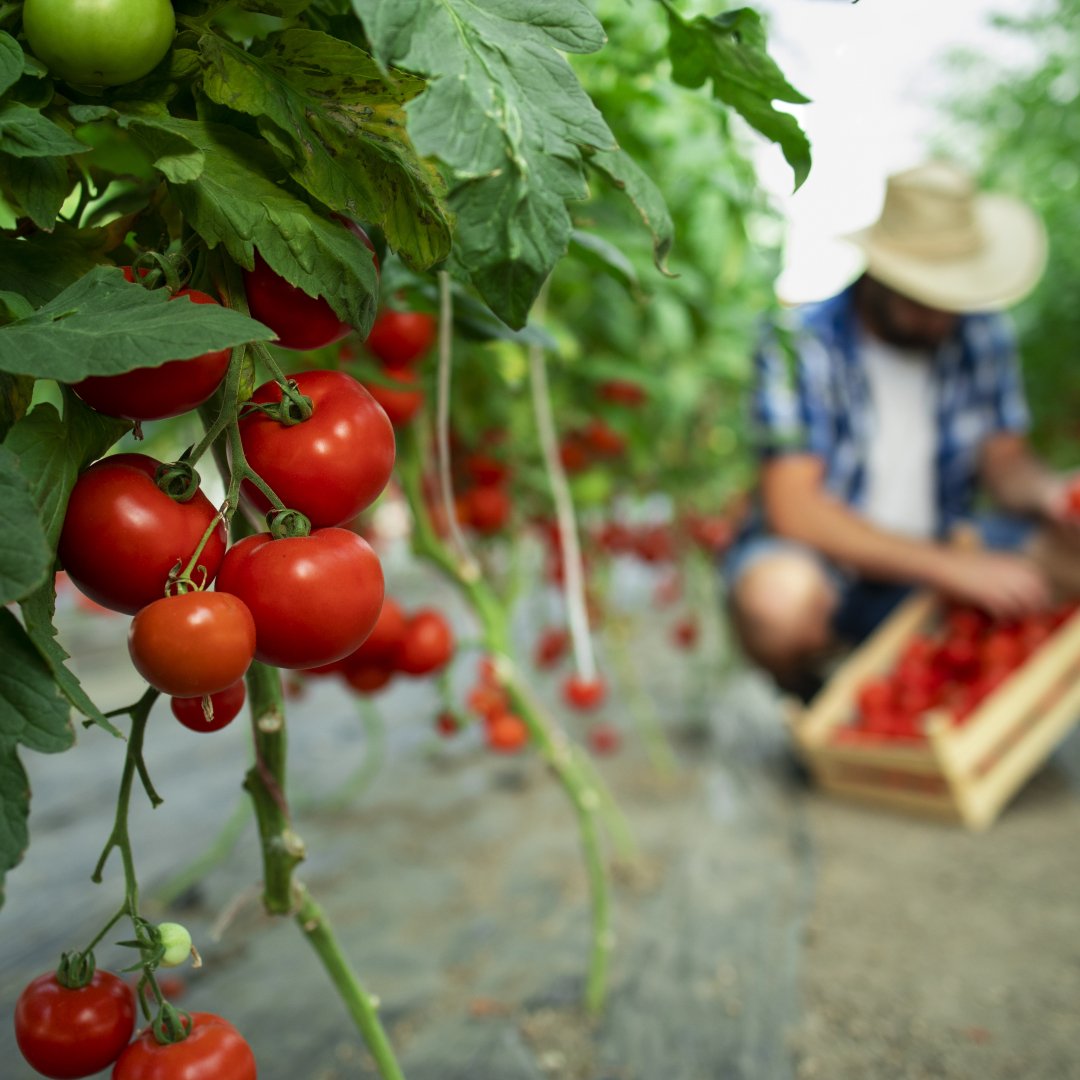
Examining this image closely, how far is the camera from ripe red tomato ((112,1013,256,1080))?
42 centimetres

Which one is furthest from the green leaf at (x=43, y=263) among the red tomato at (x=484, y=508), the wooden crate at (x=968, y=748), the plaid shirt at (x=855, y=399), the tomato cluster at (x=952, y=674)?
the plaid shirt at (x=855, y=399)

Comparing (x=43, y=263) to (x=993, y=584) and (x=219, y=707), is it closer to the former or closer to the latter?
(x=219, y=707)

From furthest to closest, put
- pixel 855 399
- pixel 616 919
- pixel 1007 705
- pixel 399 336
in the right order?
pixel 855 399, pixel 1007 705, pixel 616 919, pixel 399 336

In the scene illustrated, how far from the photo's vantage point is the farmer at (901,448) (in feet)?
7.02

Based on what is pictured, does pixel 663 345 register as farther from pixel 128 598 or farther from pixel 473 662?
pixel 473 662

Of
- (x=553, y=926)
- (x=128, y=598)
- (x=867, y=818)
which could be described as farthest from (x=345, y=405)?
(x=867, y=818)

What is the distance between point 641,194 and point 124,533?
28 cm

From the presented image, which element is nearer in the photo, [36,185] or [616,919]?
[36,185]

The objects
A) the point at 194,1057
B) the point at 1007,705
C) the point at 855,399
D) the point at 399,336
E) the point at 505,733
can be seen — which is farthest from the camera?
the point at 855,399

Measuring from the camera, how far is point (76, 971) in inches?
17.5

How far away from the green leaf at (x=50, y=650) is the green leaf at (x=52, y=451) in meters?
0.03

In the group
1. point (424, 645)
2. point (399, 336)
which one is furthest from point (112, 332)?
point (424, 645)

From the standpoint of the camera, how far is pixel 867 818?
180cm

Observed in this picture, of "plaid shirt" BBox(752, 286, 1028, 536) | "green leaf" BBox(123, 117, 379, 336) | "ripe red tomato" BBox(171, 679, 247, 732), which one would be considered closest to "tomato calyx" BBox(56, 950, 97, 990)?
"ripe red tomato" BBox(171, 679, 247, 732)
